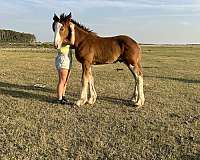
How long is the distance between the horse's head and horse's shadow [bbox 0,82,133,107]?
1.92 metres

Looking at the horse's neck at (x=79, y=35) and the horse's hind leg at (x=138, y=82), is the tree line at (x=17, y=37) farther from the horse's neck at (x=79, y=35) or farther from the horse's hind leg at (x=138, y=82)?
the horse's hind leg at (x=138, y=82)

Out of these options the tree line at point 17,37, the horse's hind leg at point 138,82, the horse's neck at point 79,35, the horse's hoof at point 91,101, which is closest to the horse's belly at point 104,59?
the horse's hind leg at point 138,82

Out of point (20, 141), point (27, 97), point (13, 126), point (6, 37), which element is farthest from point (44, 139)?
point (6, 37)

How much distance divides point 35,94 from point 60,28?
3099mm

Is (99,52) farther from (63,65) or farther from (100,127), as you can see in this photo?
(100,127)

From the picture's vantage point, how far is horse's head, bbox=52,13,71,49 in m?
9.76

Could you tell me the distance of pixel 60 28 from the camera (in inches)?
385

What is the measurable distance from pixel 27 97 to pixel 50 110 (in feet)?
6.65

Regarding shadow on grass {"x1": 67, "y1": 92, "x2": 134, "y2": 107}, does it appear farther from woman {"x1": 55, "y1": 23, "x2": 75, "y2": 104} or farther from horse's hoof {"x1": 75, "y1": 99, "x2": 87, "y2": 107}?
woman {"x1": 55, "y1": 23, "x2": 75, "y2": 104}

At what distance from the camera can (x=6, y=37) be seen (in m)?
120

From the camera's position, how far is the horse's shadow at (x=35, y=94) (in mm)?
11298

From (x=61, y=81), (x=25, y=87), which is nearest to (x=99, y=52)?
(x=61, y=81)

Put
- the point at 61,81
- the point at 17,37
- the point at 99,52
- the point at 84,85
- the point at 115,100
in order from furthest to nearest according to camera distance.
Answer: the point at 17,37
the point at 115,100
the point at 61,81
the point at 99,52
the point at 84,85

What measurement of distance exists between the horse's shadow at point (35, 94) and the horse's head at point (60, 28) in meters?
1.92
